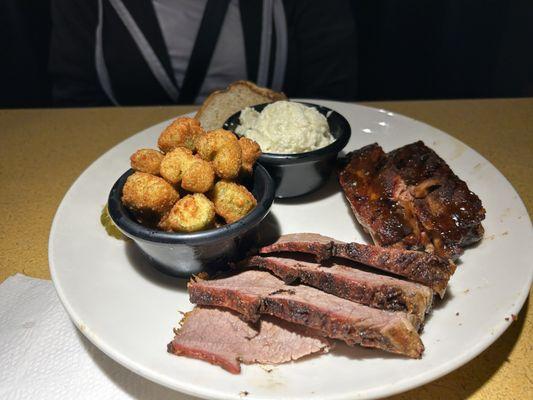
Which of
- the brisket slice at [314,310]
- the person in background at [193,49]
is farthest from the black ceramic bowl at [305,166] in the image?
the person in background at [193,49]

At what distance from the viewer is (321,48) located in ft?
13.3

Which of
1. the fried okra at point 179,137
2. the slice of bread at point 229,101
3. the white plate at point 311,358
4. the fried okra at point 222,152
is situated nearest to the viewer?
the white plate at point 311,358

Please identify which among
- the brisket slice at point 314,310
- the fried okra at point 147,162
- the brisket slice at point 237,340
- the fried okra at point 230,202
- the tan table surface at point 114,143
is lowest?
the tan table surface at point 114,143

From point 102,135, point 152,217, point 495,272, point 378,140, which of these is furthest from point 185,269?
point 102,135

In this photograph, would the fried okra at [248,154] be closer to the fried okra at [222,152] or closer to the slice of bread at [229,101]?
the fried okra at [222,152]

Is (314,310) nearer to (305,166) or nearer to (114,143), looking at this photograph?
(305,166)

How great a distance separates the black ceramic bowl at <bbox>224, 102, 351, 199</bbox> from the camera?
86.8 inches

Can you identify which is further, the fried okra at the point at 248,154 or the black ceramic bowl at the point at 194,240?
the fried okra at the point at 248,154

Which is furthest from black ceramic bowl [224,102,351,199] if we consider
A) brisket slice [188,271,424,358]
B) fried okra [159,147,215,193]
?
brisket slice [188,271,424,358]

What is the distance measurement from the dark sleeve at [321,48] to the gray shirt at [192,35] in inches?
17.7

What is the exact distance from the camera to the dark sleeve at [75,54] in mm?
3971

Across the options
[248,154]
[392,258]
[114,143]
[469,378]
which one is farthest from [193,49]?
[469,378]

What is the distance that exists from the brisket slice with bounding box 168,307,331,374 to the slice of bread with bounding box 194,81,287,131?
1352mm

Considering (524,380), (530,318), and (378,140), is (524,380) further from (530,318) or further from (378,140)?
(378,140)
